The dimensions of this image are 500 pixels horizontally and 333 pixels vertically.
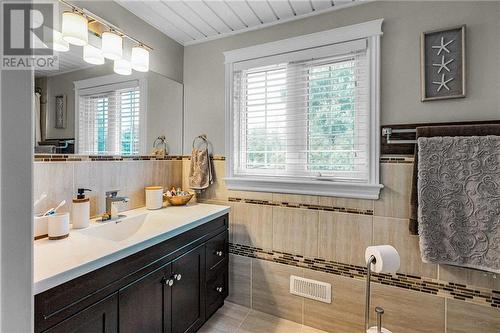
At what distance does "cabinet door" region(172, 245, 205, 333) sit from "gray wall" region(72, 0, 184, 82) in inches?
59.3

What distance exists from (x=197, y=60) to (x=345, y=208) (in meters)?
1.78

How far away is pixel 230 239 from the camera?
213 centimetres

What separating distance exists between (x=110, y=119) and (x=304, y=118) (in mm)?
1386

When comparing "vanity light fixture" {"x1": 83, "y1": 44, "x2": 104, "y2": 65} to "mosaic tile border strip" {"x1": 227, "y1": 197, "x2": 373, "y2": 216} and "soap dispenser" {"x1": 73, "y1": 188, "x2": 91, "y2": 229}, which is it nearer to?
"soap dispenser" {"x1": 73, "y1": 188, "x2": 91, "y2": 229}

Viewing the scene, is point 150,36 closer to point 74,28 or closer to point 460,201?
point 74,28

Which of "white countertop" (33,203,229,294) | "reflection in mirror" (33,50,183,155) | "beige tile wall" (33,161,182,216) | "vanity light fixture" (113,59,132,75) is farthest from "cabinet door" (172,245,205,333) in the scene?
"vanity light fixture" (113,59,132,75)

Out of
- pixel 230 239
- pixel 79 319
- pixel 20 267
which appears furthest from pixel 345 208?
pixel 20 267

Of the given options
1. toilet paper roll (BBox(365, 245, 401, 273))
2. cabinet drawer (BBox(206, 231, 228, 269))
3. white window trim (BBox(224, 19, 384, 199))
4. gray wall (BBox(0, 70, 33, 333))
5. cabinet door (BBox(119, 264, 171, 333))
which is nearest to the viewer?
gray wall (BBox(0, 70, 33, 333))

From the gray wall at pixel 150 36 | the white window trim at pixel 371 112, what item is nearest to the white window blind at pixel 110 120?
the gray wall at pixel 150 36

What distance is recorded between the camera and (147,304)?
125 centimetres

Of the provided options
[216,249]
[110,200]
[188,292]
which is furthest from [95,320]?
[216,249]

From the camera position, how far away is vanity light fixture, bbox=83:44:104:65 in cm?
152

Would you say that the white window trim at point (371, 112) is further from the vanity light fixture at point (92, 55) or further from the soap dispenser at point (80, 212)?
the soap dispenser at point (80, 212)

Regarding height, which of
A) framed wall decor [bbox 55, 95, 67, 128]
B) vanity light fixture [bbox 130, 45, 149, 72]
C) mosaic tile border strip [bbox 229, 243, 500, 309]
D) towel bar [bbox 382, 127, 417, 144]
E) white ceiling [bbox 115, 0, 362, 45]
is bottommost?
mosaic tile border strip [bbox 229, 243, 500, 309]
